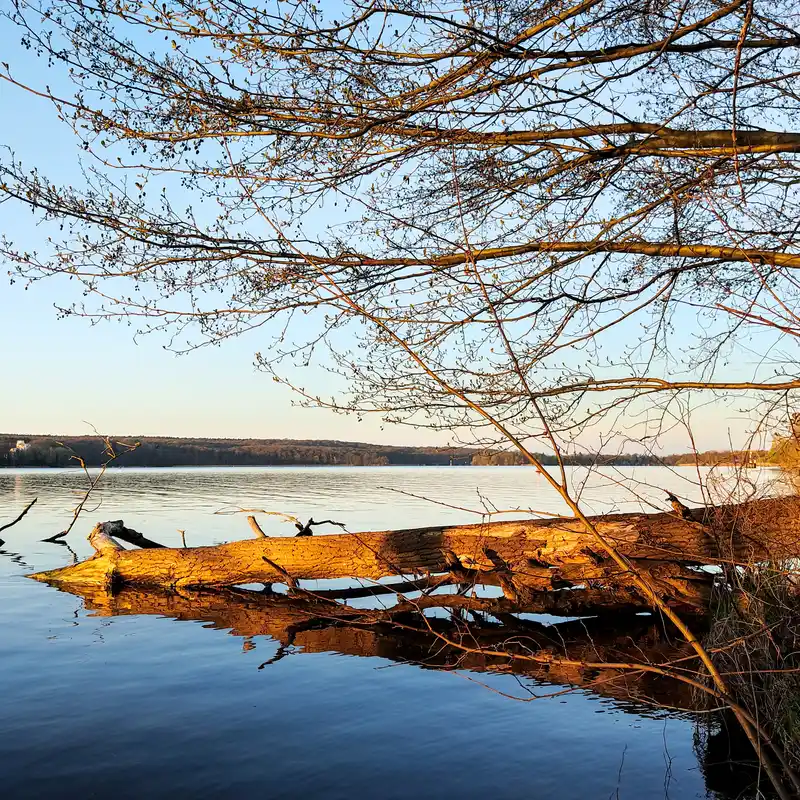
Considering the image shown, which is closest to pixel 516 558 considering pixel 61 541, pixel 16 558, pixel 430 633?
pixel 430 633

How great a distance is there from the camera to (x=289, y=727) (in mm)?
6387

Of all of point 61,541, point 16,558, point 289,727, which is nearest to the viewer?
point 289,727

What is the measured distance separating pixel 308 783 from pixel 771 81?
6.31 metres

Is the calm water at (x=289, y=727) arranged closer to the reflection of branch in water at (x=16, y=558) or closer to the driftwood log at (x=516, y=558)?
the driftwood log at (x=516, y=558)

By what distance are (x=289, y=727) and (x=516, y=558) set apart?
3.53 metres

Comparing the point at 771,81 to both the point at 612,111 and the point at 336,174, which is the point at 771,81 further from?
the point at 336,174

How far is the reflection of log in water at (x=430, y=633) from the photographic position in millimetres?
7602

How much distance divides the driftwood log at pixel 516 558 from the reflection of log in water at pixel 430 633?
1.19 ft

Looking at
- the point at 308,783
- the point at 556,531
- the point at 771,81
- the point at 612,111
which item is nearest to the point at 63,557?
the point at 556,531

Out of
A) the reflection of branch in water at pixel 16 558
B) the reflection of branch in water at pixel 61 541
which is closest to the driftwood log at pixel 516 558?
the reflection of branch in water at pixel 16 558

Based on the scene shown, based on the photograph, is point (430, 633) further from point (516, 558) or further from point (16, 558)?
point (16, 558)

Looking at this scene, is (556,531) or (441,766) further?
(556,531)

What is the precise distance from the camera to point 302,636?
372 inches

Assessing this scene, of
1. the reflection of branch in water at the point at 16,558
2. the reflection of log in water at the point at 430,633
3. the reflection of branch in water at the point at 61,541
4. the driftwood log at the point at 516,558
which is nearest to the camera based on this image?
the reflection of log in water at the point at 430,633
